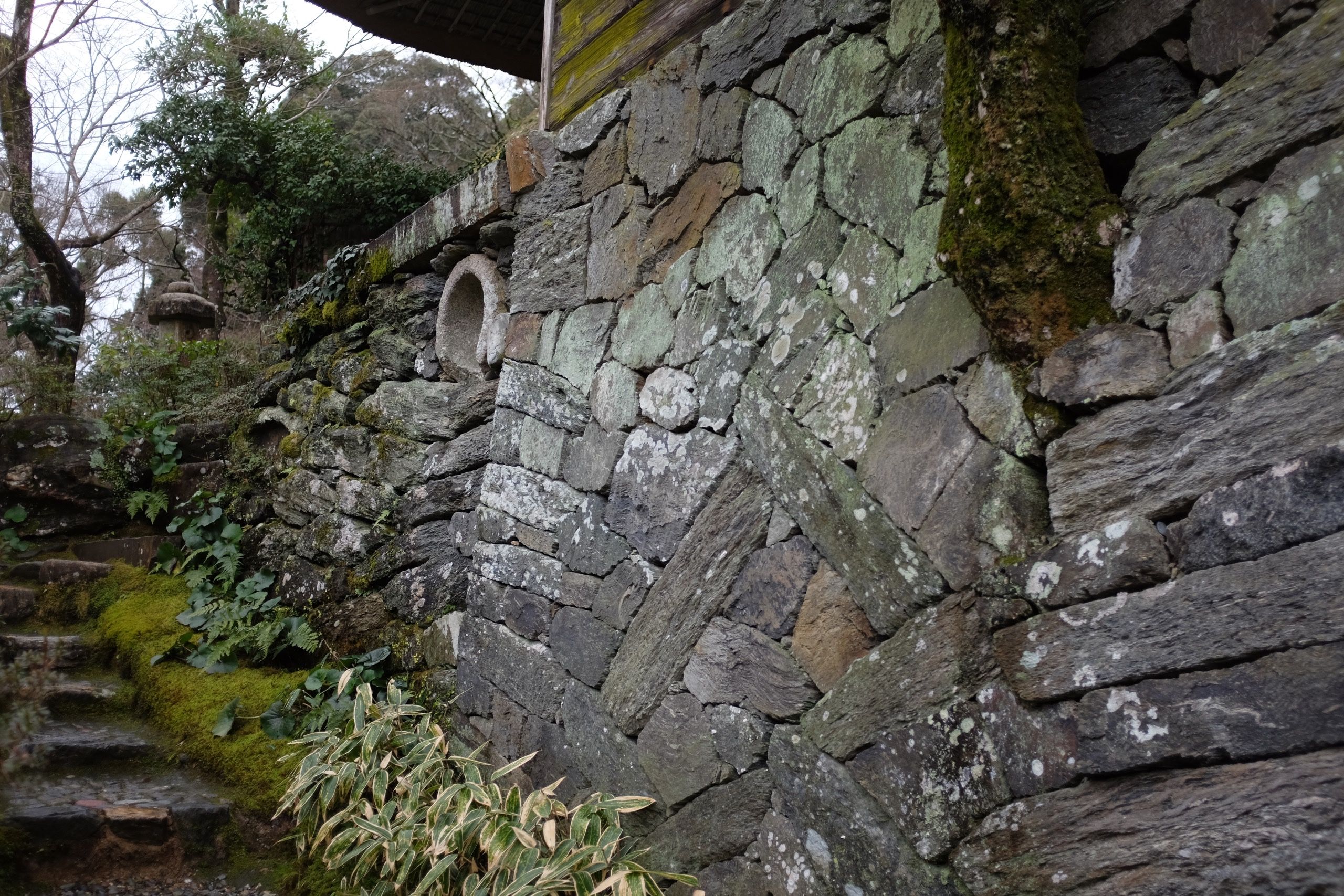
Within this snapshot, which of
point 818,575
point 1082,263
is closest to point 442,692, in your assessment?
point 818,575

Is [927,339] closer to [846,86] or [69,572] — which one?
[846,86]

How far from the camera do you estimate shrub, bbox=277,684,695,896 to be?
2361 millimetres

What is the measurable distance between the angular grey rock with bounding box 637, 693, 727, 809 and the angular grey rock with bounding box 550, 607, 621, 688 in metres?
0.29

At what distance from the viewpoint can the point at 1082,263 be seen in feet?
5.07

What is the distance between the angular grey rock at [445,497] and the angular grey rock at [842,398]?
2301 mm

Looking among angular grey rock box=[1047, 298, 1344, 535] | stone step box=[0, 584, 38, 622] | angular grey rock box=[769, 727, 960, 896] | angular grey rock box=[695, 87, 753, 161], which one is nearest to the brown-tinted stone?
angular grey rock box=[769, 727, 960, 896]

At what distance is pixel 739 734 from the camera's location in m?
2.21

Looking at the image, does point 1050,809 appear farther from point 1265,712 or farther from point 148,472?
point 148,472

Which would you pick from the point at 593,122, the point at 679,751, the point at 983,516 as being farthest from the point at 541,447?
the point at 983,516

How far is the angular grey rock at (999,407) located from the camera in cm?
160

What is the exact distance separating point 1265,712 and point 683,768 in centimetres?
152

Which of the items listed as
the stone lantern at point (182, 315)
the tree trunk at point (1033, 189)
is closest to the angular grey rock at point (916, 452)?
the tree trunk at point (1033, 189)

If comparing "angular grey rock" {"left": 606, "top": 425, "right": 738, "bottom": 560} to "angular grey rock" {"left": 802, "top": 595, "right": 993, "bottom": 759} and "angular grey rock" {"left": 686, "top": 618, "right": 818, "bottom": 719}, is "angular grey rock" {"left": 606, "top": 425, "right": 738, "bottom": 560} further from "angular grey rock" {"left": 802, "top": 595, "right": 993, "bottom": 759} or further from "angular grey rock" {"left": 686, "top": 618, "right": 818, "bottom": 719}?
"angular grey rock" {"left": 802, "top": 595, "right": 993, "bottom": 759}

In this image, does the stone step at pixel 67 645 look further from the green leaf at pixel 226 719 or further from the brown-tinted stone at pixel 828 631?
the brown-tinted stone at pixel 828 631
